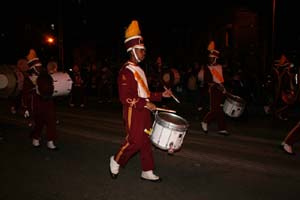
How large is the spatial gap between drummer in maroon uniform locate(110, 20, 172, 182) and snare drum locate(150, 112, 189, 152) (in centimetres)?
20

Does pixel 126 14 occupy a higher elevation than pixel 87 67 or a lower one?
higher

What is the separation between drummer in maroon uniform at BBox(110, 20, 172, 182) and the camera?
6.07 m

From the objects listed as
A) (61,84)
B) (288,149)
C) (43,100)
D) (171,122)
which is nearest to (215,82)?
(288,149)

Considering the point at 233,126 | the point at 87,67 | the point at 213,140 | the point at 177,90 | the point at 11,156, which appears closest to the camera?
the point at 11,156

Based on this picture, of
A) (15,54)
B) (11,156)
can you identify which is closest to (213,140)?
(11,156)

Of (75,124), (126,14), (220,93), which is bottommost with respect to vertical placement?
(75,124)

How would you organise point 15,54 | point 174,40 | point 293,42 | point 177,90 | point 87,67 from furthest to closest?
point 15,54 → point 174,40 → point 293,42 → point 87,67 → point 177,90

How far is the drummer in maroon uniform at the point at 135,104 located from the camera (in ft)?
19.9

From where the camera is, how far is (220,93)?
9.95m

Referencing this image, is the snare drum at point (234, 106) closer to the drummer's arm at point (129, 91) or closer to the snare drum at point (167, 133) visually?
the snare drum at point (167, 133)

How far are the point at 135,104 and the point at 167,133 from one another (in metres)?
0.61

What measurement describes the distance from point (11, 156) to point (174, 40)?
21.6 meters

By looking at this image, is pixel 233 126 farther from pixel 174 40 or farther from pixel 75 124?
pixel 174 40

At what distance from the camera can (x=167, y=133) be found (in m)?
5.92
